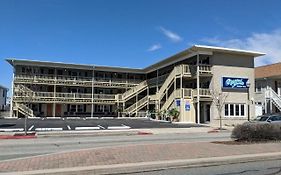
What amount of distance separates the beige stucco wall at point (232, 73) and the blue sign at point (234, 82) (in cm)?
38

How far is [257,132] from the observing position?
15141 mm

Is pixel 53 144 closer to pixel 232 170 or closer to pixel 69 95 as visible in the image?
pixel 232 170

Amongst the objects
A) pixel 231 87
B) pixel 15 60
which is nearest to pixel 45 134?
pixel 231 87

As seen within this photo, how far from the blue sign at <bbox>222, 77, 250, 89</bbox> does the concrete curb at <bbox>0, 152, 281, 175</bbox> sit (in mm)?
29755

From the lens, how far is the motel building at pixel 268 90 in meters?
44.9

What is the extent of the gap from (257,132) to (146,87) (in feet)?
135

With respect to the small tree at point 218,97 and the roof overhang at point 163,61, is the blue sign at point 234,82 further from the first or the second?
the roof overhang at point 163,61

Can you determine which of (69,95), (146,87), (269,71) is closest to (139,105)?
(146,87)

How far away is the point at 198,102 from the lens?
131 ft

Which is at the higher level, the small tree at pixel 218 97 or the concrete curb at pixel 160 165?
the small tree at pixel 218 97

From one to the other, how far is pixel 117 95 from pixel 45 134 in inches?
1216

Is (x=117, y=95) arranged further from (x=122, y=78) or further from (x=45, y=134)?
(x=45, y=134)

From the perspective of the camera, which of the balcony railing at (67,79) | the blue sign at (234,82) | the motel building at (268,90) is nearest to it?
the blue sign at (234,82)

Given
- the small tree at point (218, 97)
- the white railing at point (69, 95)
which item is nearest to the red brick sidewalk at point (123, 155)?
the small tree at point (218, 97)
